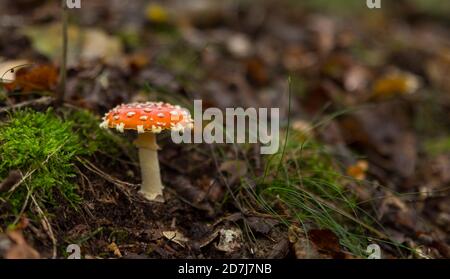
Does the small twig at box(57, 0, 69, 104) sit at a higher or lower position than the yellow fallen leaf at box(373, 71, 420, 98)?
higher

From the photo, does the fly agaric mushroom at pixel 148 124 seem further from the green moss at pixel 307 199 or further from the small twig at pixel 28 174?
the green moss at pixel 307 199

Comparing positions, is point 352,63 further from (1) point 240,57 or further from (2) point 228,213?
(2) point 228,213

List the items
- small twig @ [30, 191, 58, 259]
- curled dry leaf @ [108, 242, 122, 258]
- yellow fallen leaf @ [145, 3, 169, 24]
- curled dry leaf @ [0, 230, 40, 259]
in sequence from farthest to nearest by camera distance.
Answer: yellow fallen leaf @ [145, 3, 169, 24]
curled dry leaf @ [108, 242, 122, 258]
small twig @ [30, 191, 58, 259]
curled dry leaf @ [0, 230, 40, 259]

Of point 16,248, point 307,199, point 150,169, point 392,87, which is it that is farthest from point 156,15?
point 16,248

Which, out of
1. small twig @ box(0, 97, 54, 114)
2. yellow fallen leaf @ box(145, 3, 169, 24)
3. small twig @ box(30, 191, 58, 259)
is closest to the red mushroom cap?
small twig @ box(30, 191, 58, 259)

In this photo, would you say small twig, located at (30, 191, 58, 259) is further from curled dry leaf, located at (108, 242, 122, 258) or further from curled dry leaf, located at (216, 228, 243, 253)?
curled dry leaf, located at (216, 228, 243, 253)

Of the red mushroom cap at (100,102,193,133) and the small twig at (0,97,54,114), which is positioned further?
the small twig at (0,97,54,114)

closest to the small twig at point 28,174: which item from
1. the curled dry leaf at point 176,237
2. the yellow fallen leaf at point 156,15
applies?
the curled dry leaf at point 176,237
